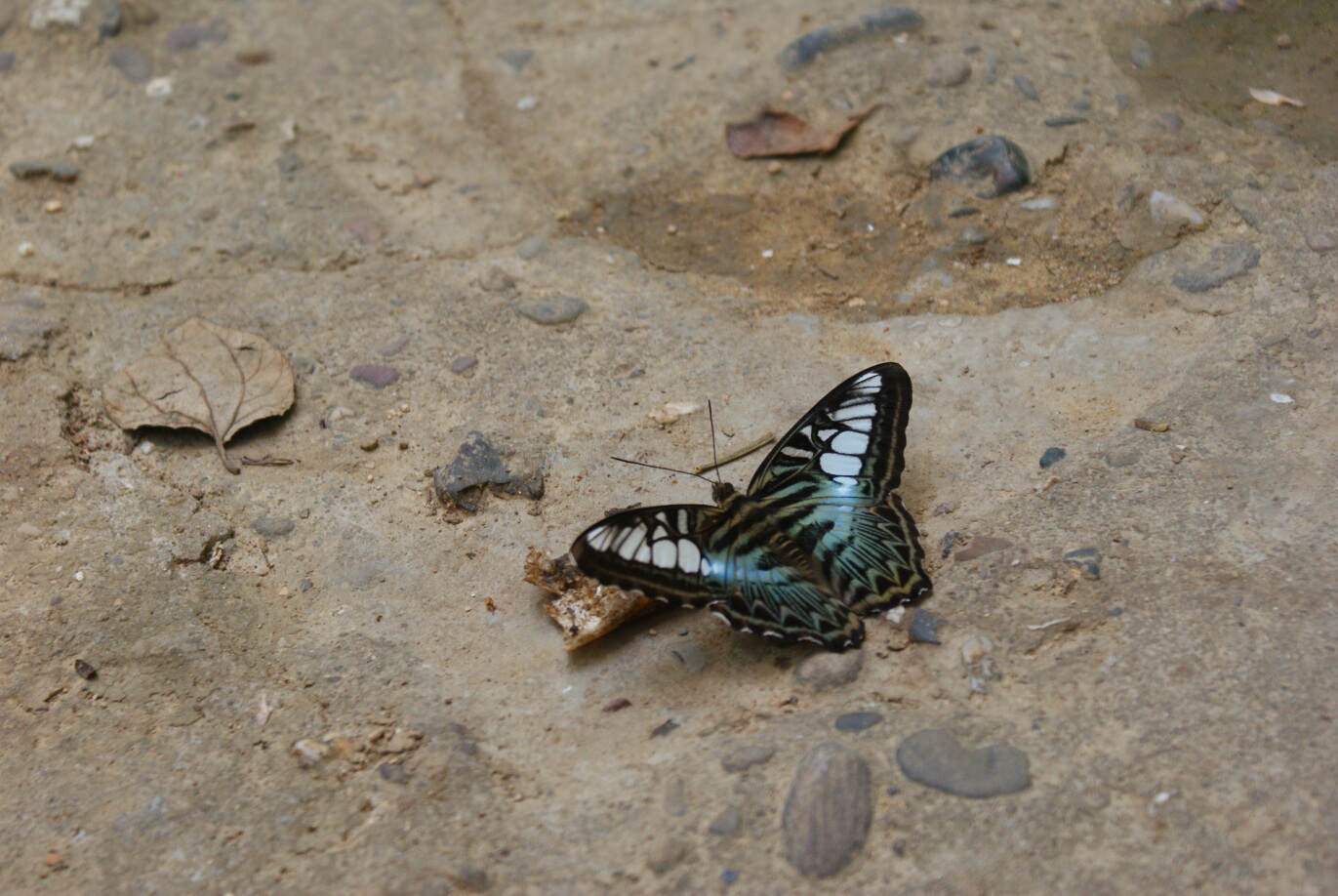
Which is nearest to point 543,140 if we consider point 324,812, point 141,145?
point 141,145

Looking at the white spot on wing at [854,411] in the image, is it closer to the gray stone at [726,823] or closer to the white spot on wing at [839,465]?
the white spot on wing at [839,465]

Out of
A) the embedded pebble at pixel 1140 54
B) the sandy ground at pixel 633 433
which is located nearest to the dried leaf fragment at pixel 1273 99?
the sandy ground at pixel 633 433

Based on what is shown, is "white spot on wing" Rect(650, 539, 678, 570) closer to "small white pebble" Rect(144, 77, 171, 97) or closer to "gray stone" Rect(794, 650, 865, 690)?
"gray stone" Rect(794, 650, 865, 690)

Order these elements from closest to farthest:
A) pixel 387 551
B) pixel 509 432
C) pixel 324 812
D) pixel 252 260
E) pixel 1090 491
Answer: pixel 324 812
pixel 1090 491
pixel 387 551
pixel 509 432
pixel 252 260

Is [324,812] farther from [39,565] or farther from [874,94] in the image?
[874,94]

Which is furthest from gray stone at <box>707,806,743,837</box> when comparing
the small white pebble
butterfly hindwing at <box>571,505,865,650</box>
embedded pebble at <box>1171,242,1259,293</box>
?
the small white pebble

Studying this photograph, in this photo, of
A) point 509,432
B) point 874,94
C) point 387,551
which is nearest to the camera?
point 387,551

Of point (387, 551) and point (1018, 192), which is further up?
point (1018, 192)

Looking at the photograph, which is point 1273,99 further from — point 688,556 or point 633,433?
point 688,556
